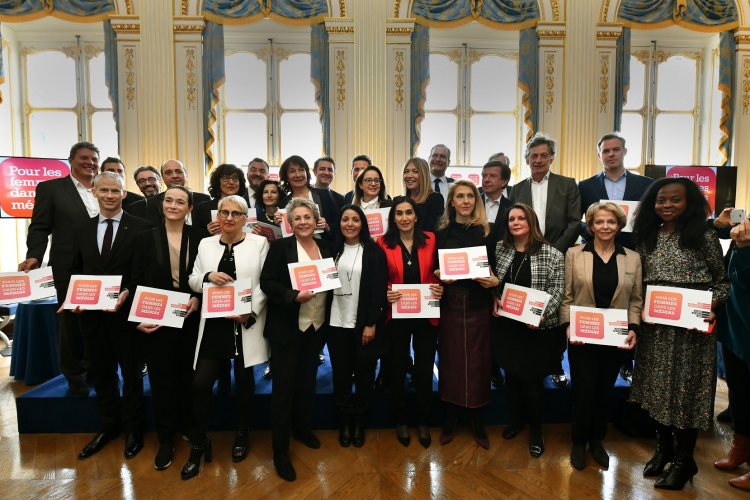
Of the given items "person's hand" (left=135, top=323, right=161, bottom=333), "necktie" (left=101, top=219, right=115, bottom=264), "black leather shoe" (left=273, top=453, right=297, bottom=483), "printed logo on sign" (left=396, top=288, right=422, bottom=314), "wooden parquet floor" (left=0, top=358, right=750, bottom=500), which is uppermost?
"necktie" (left=101, top=219, right=115, bottom=264)

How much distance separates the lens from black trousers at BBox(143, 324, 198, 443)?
7.51 ft

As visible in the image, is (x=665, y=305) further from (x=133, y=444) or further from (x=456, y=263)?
(x=133, y=444)

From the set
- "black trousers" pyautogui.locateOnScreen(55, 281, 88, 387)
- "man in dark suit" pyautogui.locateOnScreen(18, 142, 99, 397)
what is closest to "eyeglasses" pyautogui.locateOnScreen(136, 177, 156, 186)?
"man in dark suit" pyautogui.locateOnScreen(18, 142, 99, 397)

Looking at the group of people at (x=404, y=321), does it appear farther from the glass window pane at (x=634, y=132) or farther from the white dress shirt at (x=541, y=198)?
the glass window pane at (x=634, y=132)

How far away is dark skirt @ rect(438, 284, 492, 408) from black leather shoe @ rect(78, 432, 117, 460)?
A: 218 centimetres

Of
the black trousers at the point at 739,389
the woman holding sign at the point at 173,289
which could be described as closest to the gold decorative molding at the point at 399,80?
the woman holding sign at the point at 173,289

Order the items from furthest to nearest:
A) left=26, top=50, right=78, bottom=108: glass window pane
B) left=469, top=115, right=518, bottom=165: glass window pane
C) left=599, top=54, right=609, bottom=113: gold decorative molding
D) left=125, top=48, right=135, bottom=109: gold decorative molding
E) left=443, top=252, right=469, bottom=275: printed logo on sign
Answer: left=469, top=115, right=518, bottom=165: glass window pane → left=26, top=50, right=78, bottom=108: glass window pane → left=599, top=54, right=609, bottom=113: gold decorative molding → left=125, top=48, right=135, bottom=109: gold decorative molding → left=443, top=252, right=469, bottom=275: printed logo on sign

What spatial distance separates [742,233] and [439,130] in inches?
193

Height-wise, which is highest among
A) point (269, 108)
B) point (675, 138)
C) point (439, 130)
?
point (269, 108)

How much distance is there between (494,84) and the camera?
6.50 meters

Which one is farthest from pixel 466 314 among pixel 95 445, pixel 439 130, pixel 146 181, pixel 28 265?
pixel 439 130

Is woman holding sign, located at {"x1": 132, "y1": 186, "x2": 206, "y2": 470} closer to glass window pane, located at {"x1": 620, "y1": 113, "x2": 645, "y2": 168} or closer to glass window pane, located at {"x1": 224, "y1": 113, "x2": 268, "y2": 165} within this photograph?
glass window pane, located at {"x1": 224, "y1": 113, "x2": 268, "y2": 165}

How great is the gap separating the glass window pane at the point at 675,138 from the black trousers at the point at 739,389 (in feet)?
17.9

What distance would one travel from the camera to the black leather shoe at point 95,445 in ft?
8.07
